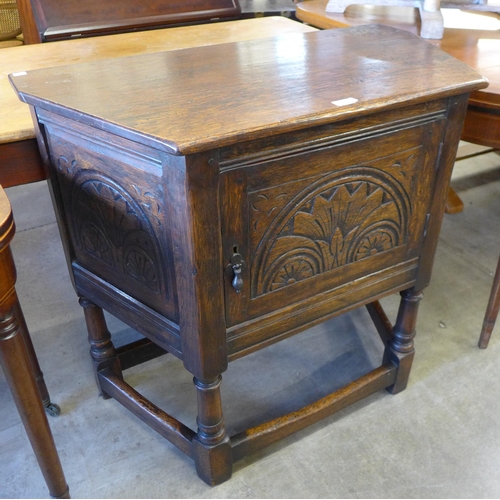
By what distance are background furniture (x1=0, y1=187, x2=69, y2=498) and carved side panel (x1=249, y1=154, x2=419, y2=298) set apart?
0.41m

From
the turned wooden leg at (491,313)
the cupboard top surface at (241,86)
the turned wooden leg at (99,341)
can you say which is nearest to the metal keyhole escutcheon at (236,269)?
the cupboard top surface at (241,86)

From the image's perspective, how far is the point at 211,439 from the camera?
122cm

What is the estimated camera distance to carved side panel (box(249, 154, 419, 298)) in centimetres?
100

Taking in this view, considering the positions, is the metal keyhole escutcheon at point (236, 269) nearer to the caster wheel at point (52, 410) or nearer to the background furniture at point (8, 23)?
the caster wheel at point (52, 410)

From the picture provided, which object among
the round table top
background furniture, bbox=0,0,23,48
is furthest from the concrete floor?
background furniture, bbox=0,0,23,48

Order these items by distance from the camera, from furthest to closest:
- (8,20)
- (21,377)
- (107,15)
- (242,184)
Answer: (8,20)
(107,15)
(21,377)
(242,184)

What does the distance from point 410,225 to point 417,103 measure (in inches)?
11.5

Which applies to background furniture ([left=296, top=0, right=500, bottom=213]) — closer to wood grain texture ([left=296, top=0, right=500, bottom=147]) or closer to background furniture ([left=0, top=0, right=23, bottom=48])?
wood grain texture ([left=296, top=0, right=500, bottom=147])

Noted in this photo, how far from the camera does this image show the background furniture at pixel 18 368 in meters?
0.91

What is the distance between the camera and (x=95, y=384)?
161 cm

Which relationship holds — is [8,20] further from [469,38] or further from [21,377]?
[21,377]

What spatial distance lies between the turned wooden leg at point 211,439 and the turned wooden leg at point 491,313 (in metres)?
0.88

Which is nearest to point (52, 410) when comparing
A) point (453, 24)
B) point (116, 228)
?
point (116, 228)

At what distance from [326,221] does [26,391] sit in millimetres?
656
